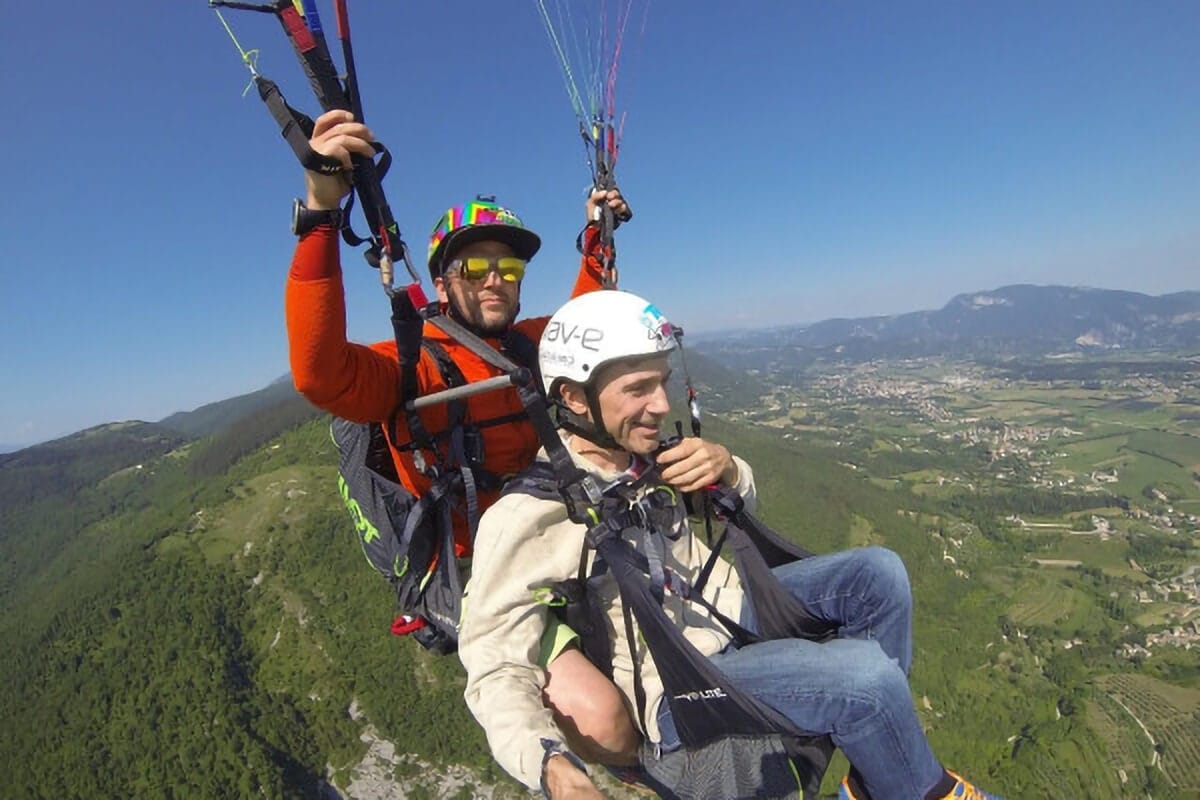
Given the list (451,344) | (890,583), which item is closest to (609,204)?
(451,344)

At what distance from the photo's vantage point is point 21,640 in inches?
2906

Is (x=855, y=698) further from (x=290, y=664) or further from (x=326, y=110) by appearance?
(x=290, y=664)

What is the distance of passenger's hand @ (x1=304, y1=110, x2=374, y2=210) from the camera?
2.30 metres

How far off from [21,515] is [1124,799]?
201 metres

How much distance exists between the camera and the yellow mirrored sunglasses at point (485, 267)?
3.43m

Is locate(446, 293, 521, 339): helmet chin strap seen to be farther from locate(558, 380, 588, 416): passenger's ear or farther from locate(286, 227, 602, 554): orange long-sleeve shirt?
locate(558, 380, 588, 416): passenger's ear

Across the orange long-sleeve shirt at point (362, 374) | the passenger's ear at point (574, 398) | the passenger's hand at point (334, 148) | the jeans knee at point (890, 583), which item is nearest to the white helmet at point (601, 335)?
the passenger's ear at point (574, 398)

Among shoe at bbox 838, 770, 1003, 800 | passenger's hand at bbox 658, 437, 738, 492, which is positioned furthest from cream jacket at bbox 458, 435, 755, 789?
shoe at bbox 838, 770, 1003, 800

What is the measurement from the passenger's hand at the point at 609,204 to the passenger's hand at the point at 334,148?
2.08 m

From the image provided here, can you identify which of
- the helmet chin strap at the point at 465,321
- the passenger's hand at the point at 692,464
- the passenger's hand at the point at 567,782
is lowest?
the passenger's hand at the point at 567,782

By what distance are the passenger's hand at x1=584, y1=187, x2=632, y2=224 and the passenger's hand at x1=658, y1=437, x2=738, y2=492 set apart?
2.18 meters

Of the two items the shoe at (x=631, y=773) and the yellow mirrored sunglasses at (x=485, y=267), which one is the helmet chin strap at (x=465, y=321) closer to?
the yellow mirrored sunglasses at (x=485, y=267)

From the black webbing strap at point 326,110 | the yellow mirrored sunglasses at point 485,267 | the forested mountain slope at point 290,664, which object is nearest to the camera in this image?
the black webbing strap at point 326,110

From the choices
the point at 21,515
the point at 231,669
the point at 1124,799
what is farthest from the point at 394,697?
the point at 21,515
